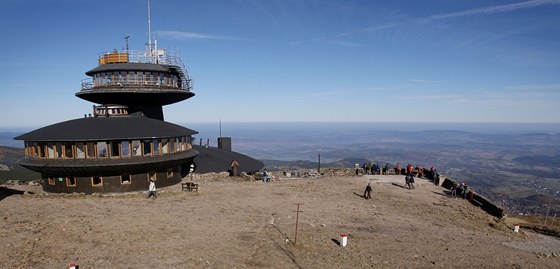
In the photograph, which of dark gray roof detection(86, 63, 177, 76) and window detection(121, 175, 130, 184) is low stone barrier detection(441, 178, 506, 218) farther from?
dark gray roof detection(86, 63, 177, 76)

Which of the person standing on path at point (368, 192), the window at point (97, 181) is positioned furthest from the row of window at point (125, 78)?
the person standing on path at point (368, 192)

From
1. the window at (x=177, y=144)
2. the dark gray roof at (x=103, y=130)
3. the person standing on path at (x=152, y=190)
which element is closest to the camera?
the person standing on path at (x=152, y=190)

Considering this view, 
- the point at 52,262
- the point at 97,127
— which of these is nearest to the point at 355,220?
the point at 52,262

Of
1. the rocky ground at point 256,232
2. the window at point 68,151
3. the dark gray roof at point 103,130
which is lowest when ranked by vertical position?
the rocky ground at point 256,232

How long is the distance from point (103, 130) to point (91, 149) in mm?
2081

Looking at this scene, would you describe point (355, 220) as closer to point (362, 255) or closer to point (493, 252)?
point (362, 255)

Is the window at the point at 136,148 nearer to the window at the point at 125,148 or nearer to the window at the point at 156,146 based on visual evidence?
the window at the point at 125,148

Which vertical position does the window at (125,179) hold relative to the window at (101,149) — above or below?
below

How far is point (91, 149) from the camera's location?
28703 mm

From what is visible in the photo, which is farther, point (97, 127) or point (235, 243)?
point (97, 127)

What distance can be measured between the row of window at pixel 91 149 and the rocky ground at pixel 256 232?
345 cm

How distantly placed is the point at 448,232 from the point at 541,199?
154528 millimetres

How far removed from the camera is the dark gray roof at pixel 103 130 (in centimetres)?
2873

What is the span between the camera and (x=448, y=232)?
2322 centimetres
